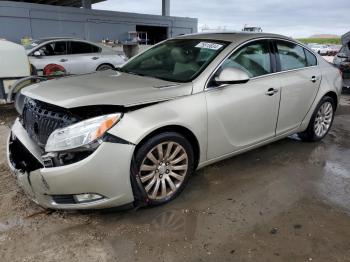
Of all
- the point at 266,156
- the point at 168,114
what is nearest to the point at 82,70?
the point at 266,156

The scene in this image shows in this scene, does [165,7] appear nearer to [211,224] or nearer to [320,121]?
[320,121]

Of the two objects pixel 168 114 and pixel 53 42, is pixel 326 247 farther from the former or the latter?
pixel 53 42

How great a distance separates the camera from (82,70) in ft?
31.7

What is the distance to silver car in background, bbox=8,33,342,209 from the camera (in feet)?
8.75

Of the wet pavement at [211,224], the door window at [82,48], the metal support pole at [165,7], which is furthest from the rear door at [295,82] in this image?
the metal support pole at [165,7]

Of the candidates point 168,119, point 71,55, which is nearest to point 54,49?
point 71,55

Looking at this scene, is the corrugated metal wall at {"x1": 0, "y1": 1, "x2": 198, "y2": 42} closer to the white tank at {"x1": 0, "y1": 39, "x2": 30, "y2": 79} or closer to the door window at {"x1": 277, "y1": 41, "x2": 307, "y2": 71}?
the white tank at {"x1": 0, "y1": 39, "x2": 30, "y2": 79}

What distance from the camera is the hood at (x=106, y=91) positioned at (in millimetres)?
2785

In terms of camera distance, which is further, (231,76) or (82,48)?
(82,48)

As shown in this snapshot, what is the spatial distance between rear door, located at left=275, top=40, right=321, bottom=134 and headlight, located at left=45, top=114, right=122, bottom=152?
2287mm

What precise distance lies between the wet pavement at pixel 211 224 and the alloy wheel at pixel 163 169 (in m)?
0.17

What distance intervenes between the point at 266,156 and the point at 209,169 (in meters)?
0.92

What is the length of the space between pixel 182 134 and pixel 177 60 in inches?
40.0

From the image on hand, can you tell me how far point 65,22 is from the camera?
918 inches
